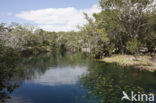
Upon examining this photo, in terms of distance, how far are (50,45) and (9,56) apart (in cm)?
11073

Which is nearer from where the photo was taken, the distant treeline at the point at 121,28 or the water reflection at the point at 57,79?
the water reflection at the point at 57,79

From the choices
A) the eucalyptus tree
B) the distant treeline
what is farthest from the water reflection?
the eucalyptus tree

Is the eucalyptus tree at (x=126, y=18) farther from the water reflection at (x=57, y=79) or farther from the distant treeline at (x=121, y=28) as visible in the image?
the water reflection at (x=57, y=79)

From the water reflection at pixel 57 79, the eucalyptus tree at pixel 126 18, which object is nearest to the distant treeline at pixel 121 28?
the eucalyptus tree at pixel 126 18

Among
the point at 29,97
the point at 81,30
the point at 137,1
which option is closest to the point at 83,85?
the point at 29,97

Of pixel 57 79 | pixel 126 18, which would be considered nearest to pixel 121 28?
pixel 126 18

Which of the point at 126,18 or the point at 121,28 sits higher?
the point at 126,18

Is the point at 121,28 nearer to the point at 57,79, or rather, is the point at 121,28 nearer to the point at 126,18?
the point at 126,18

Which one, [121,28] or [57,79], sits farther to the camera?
[121,28]

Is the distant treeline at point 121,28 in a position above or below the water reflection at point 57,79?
above

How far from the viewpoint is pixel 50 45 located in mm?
126750

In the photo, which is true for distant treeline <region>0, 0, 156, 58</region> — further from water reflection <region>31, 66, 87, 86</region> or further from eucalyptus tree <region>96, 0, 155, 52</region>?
water reflection <region>31, 66, 87, 86</region>

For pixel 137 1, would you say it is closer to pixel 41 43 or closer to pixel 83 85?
pixel 83 85

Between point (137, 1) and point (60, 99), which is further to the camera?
point (137, 1)
